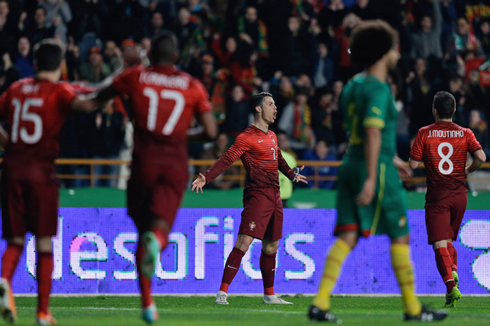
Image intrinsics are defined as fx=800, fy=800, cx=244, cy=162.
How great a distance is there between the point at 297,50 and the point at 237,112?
220 cm

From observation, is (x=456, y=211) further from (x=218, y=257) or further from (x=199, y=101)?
(x=199, y=101)

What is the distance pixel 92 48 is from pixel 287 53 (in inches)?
155

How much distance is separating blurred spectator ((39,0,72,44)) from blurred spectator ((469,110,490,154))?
8.18 meters


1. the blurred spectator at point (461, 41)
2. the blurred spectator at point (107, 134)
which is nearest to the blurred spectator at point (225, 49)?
the blurred spectator at point (107, 134)

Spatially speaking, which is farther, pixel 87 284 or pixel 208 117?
pixel 87 284

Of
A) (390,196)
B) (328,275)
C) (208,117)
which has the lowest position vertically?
(328,275)

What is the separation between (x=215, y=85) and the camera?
15398 millimetres

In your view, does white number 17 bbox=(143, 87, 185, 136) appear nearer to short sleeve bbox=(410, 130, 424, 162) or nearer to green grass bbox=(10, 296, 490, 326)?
green grass bbox=(10, 296, 490, 326)

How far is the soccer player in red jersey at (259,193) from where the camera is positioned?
9.70 metres

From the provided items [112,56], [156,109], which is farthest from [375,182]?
[112,56]

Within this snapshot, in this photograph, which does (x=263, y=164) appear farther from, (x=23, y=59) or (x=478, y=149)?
(x=23, y=59)

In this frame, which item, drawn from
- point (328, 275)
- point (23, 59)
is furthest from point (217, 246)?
point (23, 59)

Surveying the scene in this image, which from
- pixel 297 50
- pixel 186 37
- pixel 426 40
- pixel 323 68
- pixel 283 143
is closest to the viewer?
pixel 283 143

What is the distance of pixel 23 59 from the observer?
1552 centimetres
